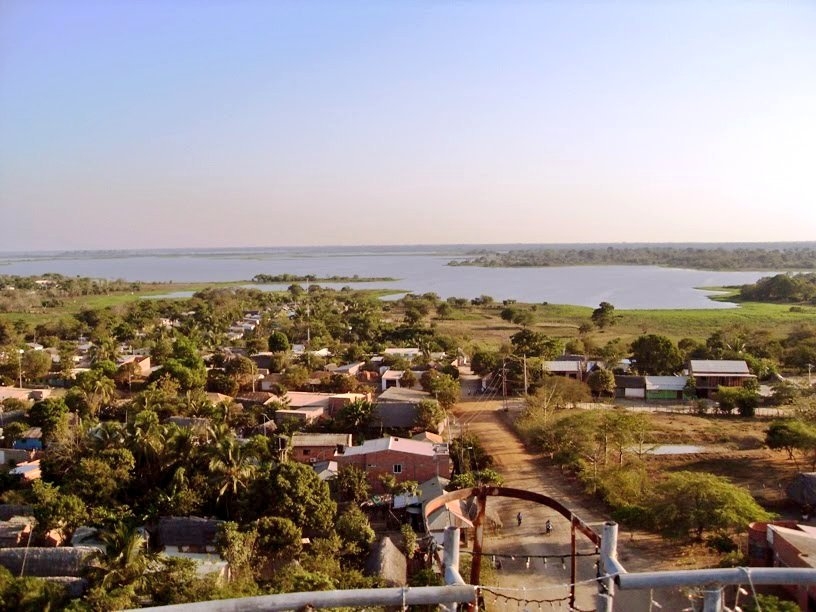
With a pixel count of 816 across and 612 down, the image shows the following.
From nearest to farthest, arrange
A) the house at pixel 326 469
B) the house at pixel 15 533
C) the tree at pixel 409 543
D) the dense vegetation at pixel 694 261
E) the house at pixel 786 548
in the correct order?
the house at pixel 786 548 → the house at pixel 15 533 → the tree at pixel 409 543 → the house at pixel 326 469 → the dense vegetation at pixel 694 261

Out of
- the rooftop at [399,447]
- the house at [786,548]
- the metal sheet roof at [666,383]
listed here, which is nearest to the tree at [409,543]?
the rooftop at [399,447]

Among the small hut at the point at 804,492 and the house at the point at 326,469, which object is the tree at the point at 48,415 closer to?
the house at the point at 326,469

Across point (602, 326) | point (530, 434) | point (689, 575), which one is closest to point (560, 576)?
point (530, 434)

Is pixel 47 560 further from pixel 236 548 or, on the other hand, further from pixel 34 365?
pixel 34 365

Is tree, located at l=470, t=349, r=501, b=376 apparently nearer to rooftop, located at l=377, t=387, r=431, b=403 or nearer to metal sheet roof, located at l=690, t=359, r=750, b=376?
rooftop, located at l=377, t=387, r=431, b=403

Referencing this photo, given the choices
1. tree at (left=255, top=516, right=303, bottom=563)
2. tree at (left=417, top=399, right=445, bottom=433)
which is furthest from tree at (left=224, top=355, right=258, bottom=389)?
tree at (left=255, top=516, right=303, bottom=563)

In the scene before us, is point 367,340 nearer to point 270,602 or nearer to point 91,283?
point 270,602
